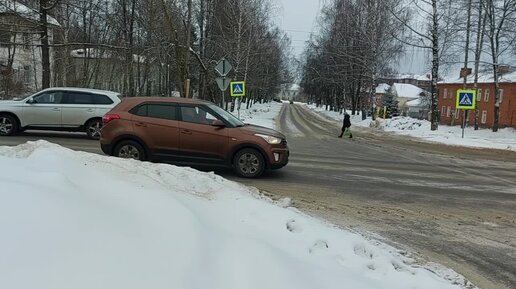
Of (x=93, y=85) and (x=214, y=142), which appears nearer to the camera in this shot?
(x=214, y=142)

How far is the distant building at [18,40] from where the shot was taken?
2316cm

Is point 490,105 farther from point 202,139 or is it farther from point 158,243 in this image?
point 158,243

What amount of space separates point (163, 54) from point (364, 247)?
31413 millimetres

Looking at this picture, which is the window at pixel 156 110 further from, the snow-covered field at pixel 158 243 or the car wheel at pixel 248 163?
the snow-covered field at pixel 158 243

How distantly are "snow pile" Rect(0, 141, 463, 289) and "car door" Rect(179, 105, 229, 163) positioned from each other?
3.96 metres

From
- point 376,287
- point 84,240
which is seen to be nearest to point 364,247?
point 376,287

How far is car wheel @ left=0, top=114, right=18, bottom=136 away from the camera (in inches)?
597

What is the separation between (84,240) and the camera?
10.8 feet

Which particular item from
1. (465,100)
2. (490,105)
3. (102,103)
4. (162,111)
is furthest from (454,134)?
(490,105)

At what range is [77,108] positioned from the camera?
15.5 m

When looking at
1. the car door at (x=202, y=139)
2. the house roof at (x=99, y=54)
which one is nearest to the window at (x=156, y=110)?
the car door at (x=202, y=139)

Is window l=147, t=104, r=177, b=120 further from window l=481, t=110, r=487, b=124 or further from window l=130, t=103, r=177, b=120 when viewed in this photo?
window l=481, t=110, r=487, b=124

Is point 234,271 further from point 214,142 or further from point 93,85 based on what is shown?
point 93,85

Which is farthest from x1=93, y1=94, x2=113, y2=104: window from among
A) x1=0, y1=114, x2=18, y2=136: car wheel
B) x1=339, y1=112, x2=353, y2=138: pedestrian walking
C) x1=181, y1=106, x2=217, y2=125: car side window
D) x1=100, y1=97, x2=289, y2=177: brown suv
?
x1=339, y1=112, x2=353, y2=138: pedestrian walking
